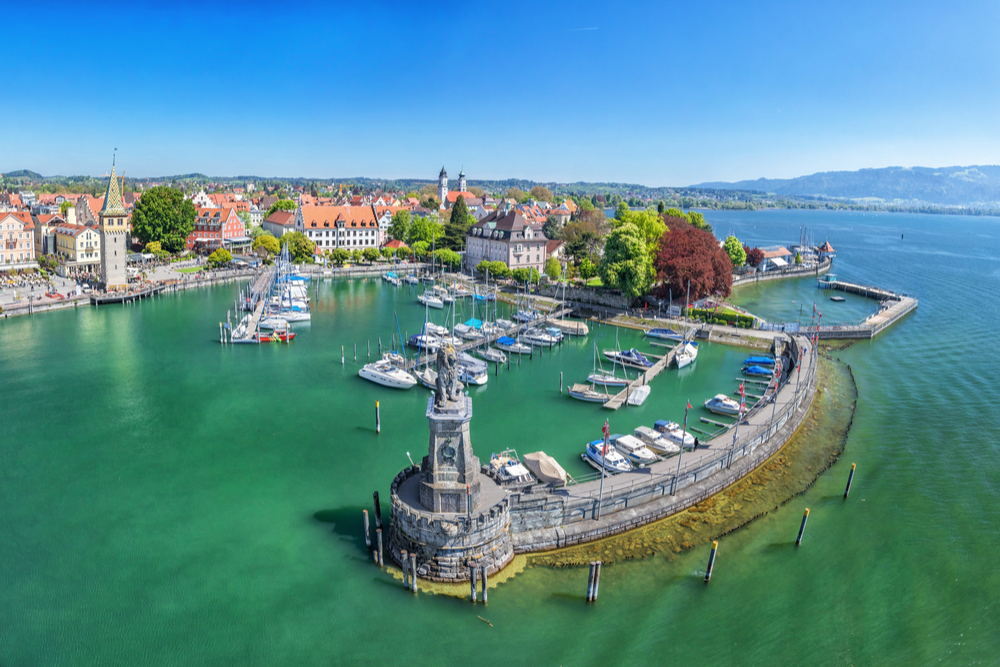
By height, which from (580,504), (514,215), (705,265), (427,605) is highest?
(514,215)

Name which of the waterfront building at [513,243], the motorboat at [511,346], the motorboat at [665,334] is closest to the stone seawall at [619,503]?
the motorboat at [511,346]

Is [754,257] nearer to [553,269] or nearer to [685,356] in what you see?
[553,269]

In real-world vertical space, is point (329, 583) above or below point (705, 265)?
below

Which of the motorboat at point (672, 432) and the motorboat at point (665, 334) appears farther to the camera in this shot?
the motorboat at point (665, 334)

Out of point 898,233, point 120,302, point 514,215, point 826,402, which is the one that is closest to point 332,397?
point 826,402

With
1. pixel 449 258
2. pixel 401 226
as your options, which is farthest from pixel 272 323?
pixel 401 226

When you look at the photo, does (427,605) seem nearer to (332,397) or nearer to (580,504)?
(580,504)

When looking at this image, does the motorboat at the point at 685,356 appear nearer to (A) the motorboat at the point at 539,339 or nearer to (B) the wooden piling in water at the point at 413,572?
(A) the motorboat at the point at 539,339
